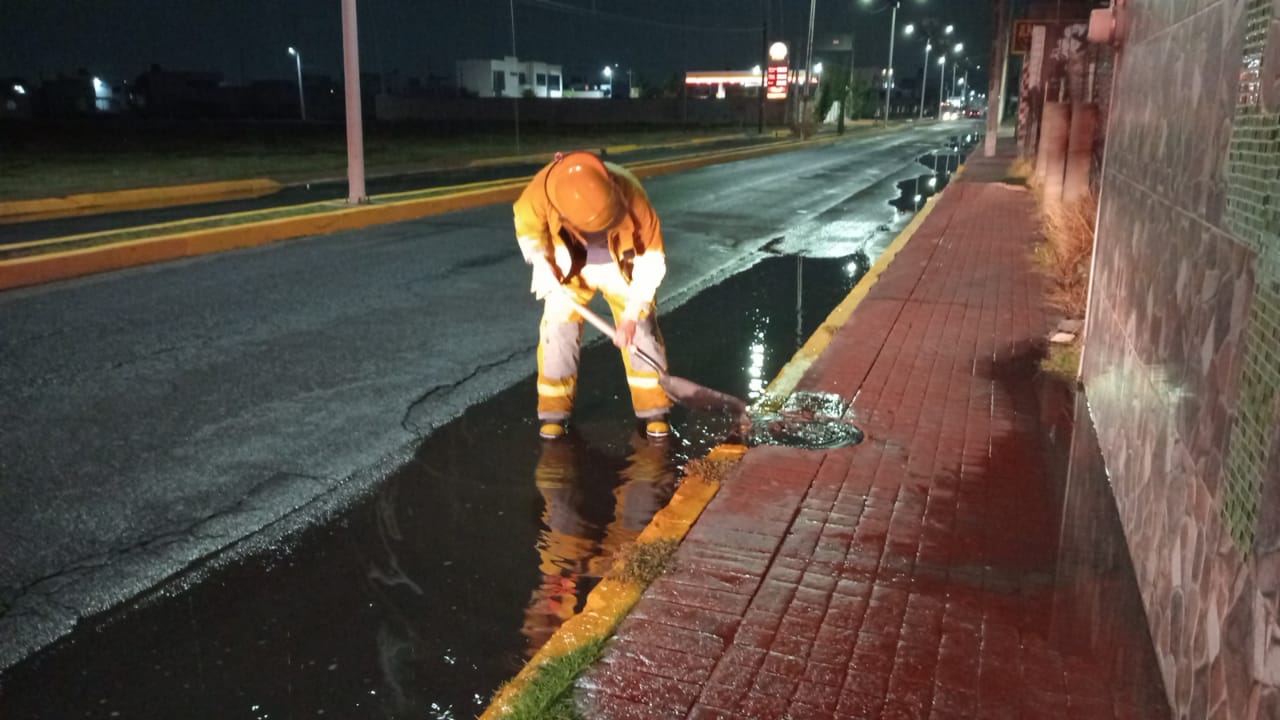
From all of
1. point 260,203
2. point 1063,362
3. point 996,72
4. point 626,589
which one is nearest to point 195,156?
point 260,203

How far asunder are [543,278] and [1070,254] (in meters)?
5.74

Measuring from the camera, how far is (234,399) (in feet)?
18.3

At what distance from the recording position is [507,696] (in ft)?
9.24

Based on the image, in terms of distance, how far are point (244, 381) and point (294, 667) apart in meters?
3.13

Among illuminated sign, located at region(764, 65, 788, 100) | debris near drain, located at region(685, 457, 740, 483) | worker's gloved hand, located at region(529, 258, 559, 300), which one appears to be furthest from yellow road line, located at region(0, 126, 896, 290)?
illuminated sign, located at region(764, 65, 788, 100)

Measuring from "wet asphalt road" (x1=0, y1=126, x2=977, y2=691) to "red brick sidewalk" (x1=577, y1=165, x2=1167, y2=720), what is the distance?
0.82 m

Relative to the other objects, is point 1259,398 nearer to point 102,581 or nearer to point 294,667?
point 294,667

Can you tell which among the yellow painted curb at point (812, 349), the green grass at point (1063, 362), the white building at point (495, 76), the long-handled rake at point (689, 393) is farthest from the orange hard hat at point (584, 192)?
the white building at point (495, 76)

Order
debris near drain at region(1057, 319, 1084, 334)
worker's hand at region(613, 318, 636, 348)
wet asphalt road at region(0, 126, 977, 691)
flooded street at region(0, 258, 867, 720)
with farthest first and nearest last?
1. debris near drain at region(1057, 319, 1084, 334)
2. worker's hand at region(613, 318, 636, 348)
3. wet asphalt road at region(0, 126, 977, 691)
4. flooded street at region(0, 258, 867, 720)

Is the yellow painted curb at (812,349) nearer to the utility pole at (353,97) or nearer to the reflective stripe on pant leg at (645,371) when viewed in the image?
the reflective stripe on pant leg at (645,371)

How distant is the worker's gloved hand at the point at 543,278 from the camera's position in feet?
16.1

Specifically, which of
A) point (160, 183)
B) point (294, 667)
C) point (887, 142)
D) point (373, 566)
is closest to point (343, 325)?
point (373, 566)

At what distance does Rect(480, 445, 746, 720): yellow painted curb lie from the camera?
288 cm

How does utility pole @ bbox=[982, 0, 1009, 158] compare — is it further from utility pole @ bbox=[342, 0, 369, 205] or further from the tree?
the tree
